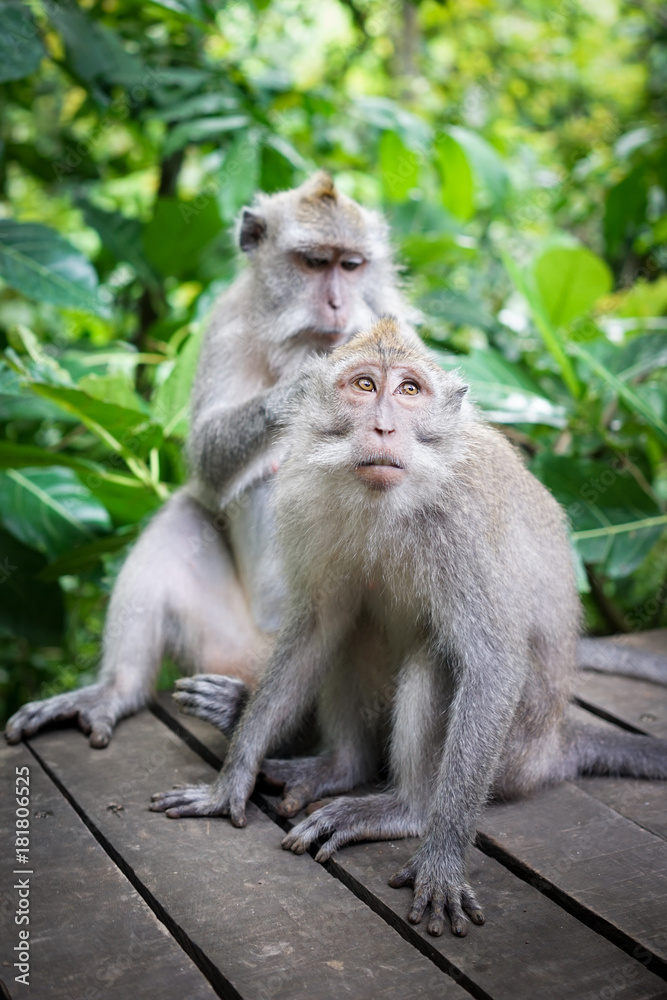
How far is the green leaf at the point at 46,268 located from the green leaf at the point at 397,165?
211 cm

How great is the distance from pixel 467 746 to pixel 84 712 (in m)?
1.53

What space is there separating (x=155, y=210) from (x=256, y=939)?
4320mm

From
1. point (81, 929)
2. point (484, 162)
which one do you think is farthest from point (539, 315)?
point (81, 929)

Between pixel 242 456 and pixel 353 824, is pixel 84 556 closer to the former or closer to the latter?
pixel 242 456

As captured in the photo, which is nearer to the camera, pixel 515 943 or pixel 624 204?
pixel 515 943

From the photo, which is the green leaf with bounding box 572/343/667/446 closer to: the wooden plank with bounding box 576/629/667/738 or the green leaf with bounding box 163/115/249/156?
the wooden plank with bounding box 576/629/667/738

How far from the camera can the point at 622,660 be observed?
397 cm

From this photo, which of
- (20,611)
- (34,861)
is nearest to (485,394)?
(20,611)

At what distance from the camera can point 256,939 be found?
230cm

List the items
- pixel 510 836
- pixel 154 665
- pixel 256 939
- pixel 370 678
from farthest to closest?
1. pixel 154 665
2. pixel 370 678
3. pixel 510 836
4. pixel 256 939

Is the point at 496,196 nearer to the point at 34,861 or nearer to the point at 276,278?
the point at 276,278

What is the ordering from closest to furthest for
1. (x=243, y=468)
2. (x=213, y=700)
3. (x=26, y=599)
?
(x=213, y=700), (x=243, y=468), (x=26, y=599)

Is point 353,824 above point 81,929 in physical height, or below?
above

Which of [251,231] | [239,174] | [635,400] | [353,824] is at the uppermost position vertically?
[239,174]
